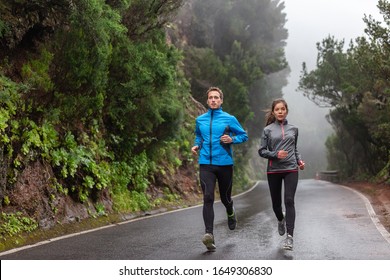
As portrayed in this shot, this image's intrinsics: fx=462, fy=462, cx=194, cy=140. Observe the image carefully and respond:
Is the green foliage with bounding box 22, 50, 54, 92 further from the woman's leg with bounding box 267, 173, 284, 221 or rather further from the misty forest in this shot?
the woman's leg with bounding box 267, 173, 284, 221

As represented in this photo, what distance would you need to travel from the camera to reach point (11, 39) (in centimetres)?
908

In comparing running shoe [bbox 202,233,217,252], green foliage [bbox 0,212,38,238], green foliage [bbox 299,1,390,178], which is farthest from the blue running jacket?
green foliage [bbox 299,1,390,178]

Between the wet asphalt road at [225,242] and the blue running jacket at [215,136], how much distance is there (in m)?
1.26

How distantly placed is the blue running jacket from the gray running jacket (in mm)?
365

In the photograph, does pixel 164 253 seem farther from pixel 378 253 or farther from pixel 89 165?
pixel 89 165

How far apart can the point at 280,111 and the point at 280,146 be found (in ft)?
1.63

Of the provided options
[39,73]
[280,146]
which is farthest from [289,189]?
[39,73]

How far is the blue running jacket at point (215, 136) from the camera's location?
20.8ft

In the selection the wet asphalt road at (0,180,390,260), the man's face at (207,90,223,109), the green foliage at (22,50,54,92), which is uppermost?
the green foliage at (22,50,54,92)

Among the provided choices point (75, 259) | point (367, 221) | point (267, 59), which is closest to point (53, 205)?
point (75, 259)

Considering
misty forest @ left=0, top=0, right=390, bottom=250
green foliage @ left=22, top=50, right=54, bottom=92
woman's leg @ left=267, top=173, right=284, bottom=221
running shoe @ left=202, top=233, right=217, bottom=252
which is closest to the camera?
running shoe @ left=202, top=233, right=217, bottom=252

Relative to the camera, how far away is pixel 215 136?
6.36 meters

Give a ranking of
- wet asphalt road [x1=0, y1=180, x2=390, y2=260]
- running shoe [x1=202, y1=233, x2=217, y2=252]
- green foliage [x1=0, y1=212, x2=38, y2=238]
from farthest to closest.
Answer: green foliage [x1=0, y1=212, x2=38, y2=238] < running shoe [x1=202, y1=233, x2=217, y2=252] < wet asphalt road [x1=0, y1=180, x2=390, y2=260]

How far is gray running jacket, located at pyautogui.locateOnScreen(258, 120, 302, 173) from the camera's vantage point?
6.34 m
